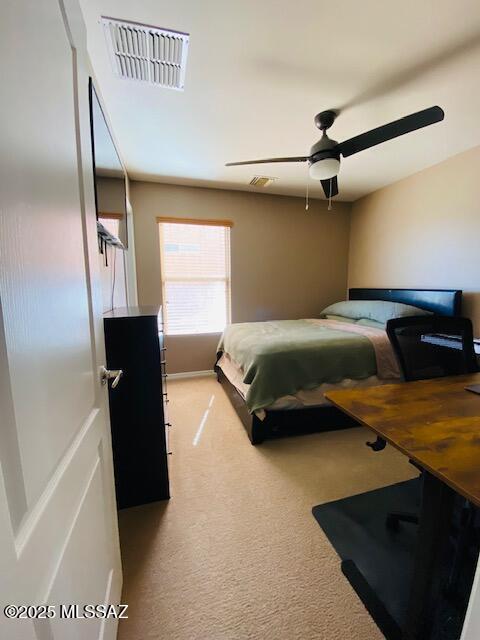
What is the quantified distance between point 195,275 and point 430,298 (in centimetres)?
295

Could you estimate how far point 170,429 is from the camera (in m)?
2.56

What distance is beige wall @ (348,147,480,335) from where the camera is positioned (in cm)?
266

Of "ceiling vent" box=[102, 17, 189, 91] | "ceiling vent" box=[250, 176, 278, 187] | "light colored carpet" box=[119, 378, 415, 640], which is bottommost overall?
"light colored carpet" box=[119, 378, 415, 640]

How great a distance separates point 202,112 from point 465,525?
302 centimetres

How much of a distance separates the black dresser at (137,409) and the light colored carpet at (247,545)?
6.2 inches

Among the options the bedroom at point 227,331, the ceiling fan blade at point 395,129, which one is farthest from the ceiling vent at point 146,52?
the ceiling fan blade at point 395,129

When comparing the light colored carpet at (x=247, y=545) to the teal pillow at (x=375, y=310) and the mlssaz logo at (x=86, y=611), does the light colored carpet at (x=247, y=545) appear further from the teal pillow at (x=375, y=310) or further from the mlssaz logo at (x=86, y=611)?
the teal pillow at (x=375, y=310)

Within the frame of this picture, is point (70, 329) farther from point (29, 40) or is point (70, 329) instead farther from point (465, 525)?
point (465, 525)

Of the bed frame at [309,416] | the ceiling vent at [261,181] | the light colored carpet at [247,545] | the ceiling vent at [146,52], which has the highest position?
the ceiling vent at [146,52]

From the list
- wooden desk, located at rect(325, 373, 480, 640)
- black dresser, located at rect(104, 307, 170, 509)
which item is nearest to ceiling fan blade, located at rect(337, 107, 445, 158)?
wooden desk, located at rect(325, 373, 480, 640)

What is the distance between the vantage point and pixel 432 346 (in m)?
1.61

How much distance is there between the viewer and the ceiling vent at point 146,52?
1.42 m

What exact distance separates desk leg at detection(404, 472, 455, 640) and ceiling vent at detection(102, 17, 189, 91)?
2399 millimetres

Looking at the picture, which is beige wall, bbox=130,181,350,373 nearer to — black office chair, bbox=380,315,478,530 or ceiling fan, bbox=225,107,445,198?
ceiling fan, bbox=225,107,445,198
